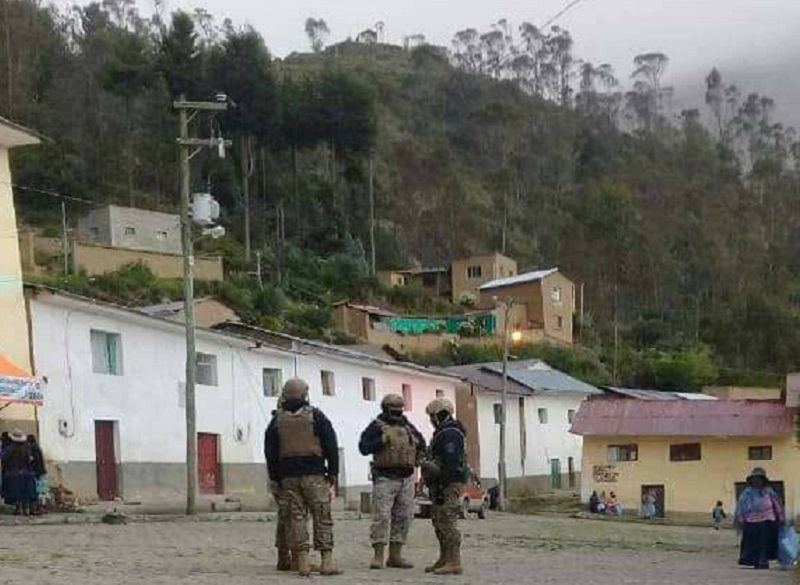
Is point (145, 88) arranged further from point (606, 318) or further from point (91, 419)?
point (91, 419)

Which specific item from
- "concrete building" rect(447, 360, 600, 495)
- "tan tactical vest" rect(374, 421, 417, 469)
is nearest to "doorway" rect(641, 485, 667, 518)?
"concrete building" rect(447, 360, 600, 495)

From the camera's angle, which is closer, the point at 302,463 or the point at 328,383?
the point at 302,463

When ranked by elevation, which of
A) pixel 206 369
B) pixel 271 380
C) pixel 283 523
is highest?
pixel 206 369

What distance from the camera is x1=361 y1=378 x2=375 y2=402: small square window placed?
43125 millimetres

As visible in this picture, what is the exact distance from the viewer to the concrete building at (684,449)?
45438mm

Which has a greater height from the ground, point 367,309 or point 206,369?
point 367,309

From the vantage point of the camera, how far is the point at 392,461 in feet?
37.2

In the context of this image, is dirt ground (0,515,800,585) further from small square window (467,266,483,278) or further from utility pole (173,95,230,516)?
small square window (467,266,483,278)

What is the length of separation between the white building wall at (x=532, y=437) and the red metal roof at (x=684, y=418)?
594 cm

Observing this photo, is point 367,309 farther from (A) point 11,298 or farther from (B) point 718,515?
(A) point 11,298

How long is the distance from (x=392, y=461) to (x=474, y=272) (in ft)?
243

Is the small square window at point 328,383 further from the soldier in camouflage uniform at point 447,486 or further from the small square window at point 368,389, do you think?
the soldier in camouflage uniform at point 447,486

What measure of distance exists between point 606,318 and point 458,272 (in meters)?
13.6

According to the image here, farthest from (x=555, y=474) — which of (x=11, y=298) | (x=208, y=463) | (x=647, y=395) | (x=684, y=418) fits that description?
(x=11, y=298)
